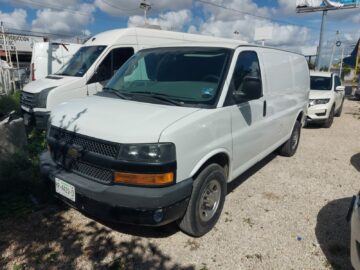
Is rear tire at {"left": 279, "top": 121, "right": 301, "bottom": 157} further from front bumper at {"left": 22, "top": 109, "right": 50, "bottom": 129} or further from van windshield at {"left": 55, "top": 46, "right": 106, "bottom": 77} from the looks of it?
front bumper at {"left": 22, "top": 109, "right": 50, "bottom": 129}

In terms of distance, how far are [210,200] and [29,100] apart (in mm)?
5931

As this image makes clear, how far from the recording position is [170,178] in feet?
9.36

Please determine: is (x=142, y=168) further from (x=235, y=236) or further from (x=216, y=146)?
(x=235, y=236)

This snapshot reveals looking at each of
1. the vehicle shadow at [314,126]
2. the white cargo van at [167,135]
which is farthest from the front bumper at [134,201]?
the vehicle shadow at [314,126]

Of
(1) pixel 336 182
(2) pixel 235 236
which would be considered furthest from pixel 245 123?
(1) pixel 336 182

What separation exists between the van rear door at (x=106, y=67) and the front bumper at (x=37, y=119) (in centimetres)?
126

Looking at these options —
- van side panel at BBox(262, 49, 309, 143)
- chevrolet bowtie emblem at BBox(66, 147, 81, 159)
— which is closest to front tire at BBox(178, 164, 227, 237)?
chevrolet bowtie emblem at BBox(66, 147, 81, 159)

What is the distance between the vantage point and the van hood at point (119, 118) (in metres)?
2.81

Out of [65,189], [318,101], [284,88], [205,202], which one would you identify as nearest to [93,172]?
[65,189]

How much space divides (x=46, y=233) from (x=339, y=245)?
11.2 ft

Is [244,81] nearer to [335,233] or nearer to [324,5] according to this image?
[335,233]

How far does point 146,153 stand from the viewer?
9.09 ft

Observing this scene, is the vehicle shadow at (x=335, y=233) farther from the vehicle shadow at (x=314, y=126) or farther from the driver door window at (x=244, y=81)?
the vehicle shadow at (x=314, y=126)

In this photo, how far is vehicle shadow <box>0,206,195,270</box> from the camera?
308 cm
